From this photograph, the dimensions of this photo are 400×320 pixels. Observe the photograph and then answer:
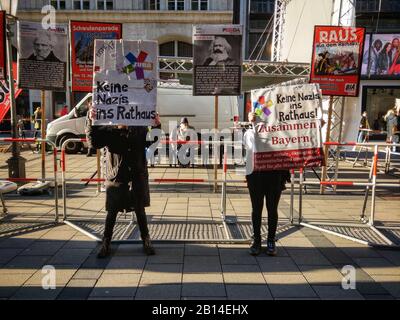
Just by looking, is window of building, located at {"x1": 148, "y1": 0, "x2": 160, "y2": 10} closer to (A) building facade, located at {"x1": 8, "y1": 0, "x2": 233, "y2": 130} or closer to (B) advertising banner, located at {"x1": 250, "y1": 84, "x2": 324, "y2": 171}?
(A) building facade, located at {"x1": 8, "y1": 0, "x2": 233, "y2": 130}

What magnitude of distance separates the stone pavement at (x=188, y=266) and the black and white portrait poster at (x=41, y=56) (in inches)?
116

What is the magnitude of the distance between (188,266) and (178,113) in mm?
11232

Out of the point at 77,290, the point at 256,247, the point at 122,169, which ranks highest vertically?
the point at 122,169

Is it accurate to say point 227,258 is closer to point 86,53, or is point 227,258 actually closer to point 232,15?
point 86,53

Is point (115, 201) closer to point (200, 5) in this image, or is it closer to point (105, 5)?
point (200, 5)

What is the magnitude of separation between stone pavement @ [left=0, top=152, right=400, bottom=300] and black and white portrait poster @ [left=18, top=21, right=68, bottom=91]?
294 centimetres

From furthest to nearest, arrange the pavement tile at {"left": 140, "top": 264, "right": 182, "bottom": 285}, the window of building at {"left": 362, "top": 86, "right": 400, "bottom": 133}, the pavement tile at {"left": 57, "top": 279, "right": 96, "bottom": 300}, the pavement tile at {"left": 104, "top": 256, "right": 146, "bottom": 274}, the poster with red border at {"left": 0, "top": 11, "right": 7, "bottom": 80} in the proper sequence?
the window of building at {"left": 362, "top": 86, "right": 400, "bottom": 133} < the poster with red border at {"left": 0, "top": 11, "right": 7, "bottom": 80} < the pavement tile at {"left": 104, "top": 256, "right": 146, "bottom": 274} < the pavement tile at {"left": 140, "top": 264, "right": 182, "bottom": 285} < the pavement tile at {"left": 57, "top": 279, "right": 96, "bottom": 300}

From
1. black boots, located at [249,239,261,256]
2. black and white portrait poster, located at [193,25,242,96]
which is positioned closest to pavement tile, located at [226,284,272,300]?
black boots, located at [249,239,261,256]

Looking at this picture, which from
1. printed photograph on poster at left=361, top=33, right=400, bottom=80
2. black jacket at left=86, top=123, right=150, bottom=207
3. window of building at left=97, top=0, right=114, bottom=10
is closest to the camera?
black jacket at left=86, top=123, right=150, bottom=207

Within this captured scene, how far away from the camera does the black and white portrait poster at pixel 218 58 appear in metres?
8.08

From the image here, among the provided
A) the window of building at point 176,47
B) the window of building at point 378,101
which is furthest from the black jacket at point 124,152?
the window of building at point 176,47

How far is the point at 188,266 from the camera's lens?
4.61 meters

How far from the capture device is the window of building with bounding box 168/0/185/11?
92.6ft

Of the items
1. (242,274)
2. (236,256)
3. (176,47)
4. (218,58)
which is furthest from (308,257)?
(176,47)
